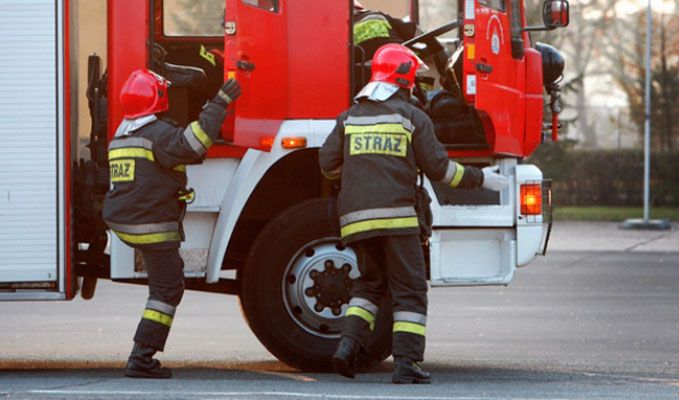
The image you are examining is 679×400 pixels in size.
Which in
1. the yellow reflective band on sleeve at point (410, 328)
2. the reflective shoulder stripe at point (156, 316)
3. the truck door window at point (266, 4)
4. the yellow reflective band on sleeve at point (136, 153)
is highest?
the truck door window at point (266, 4)

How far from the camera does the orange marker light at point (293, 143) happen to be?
938 centimetres

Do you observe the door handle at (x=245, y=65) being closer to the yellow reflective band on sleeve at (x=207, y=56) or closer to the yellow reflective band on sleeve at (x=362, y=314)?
the yellow reflective band on sleeve at (x=207, y=56)

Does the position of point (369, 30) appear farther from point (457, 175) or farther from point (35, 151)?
point (35, 151)

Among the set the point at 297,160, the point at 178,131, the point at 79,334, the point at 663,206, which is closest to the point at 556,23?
the point at 297,160

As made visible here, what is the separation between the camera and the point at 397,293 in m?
8.89

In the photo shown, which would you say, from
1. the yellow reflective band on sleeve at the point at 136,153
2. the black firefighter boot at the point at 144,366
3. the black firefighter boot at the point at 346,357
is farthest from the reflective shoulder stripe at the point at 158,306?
the black firefighter boot at the point at 346,357

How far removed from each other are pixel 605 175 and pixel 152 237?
2681 cm

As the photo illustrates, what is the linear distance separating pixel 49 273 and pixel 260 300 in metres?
1.19

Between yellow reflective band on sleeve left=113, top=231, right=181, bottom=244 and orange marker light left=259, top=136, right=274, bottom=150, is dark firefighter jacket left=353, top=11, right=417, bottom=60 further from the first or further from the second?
yellow reflective band on sleeve left=113, top=231, right=181, bottom=244

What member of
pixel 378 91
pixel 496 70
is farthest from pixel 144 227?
pixel 496 70

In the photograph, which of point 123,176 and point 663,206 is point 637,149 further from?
point 123,176

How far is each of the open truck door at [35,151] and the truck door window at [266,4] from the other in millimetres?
1032

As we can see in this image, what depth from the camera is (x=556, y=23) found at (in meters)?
9.73

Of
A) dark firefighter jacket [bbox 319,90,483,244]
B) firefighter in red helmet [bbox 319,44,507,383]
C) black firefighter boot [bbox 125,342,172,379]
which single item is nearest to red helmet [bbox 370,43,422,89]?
firefighter in red helmet [bbox 319,44,507,383]
